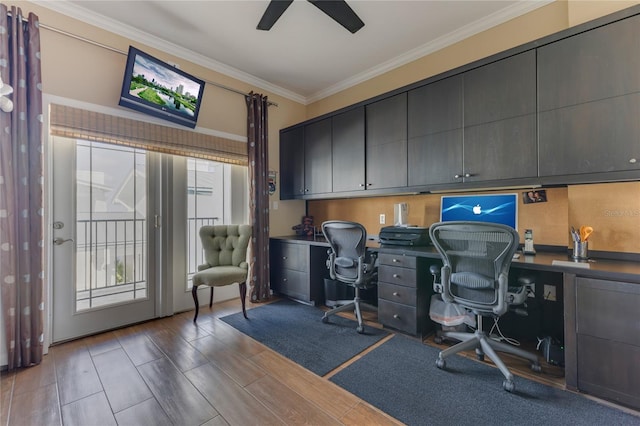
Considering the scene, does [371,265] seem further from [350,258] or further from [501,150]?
[501,150]

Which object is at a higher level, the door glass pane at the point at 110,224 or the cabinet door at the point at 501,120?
the cabinet door at the point at 501,120

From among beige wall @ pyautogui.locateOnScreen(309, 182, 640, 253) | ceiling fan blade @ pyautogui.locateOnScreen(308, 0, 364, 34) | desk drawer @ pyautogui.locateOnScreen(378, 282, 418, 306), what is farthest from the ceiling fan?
desk drawer @ pyautogui.locateOnScreen(378, 282, 418, 306)

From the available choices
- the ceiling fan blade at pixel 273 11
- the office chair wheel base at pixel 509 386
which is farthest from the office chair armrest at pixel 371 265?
the ceiling fan blade at pixel 273 11

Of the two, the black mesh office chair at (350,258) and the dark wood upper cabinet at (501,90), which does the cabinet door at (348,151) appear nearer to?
the black mesh office chair at (350,258)

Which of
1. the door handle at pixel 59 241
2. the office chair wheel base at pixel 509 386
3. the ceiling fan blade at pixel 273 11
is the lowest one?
the office chair wheel base at pixel 509 386

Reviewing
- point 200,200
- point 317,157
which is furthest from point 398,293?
point 200,200

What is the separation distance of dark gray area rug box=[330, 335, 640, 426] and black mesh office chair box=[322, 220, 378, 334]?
67cm

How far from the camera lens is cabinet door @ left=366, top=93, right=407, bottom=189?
9.33 ft

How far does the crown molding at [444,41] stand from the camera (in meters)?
2.44

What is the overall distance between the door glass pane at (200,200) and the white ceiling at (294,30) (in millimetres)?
1253

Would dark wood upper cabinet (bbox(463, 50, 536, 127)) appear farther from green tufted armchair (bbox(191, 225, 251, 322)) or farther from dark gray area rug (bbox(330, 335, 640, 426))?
green tufted armchair (bbox(191, 225, 251, 322))

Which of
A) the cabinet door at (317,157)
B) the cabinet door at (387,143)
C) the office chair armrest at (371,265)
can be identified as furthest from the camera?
the cabinet door at (317,157)

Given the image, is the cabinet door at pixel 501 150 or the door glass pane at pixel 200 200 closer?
the cabinet door at pixel 501 150

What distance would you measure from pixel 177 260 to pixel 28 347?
1.31 metres
